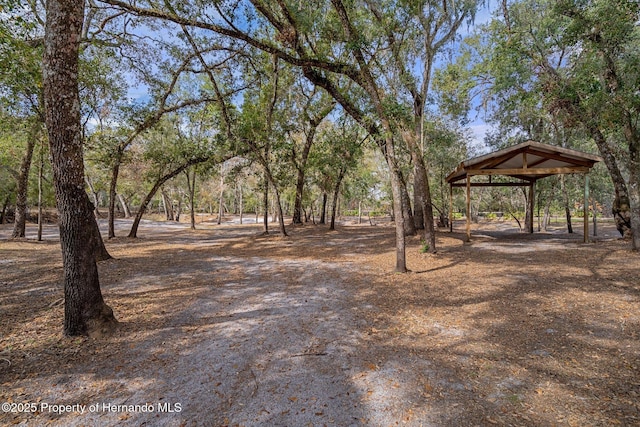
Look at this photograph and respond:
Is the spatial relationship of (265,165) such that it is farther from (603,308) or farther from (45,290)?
(603,308)

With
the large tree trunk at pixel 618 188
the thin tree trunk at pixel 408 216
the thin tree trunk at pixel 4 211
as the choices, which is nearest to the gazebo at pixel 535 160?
the large tree trunk at pixel 618 188

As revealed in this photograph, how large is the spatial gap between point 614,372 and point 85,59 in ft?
45.1

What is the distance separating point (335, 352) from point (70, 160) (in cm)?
387

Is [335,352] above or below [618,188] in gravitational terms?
below

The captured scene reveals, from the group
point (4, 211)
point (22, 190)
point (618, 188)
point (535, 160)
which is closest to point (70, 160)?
point (22, 190)

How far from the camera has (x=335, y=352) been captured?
3348 millimetres

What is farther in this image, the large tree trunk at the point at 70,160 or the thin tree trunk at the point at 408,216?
the thin tree trunk at the point at 408,216

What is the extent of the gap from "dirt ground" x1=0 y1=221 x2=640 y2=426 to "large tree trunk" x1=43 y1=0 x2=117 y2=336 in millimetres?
522

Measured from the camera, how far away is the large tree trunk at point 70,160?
3.35 m

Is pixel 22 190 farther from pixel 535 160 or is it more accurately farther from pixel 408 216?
pixel 535 160

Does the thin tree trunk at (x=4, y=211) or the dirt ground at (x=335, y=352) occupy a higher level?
the thin tree trunk at (x=4, y=211)

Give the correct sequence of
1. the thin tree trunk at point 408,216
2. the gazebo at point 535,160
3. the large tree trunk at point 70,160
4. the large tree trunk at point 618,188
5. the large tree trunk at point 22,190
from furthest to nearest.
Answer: the thin tree trunk at point 408,216, the large tree trunk at point 22,190, the gazebo at point 535,160, the large tree trunk at point 618,188, the large tree trunk at point 70,160

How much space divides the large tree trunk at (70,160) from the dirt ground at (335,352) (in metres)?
0.52

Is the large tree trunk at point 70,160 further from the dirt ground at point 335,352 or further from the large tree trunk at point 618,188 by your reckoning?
the large tree trunk at point 618,188
